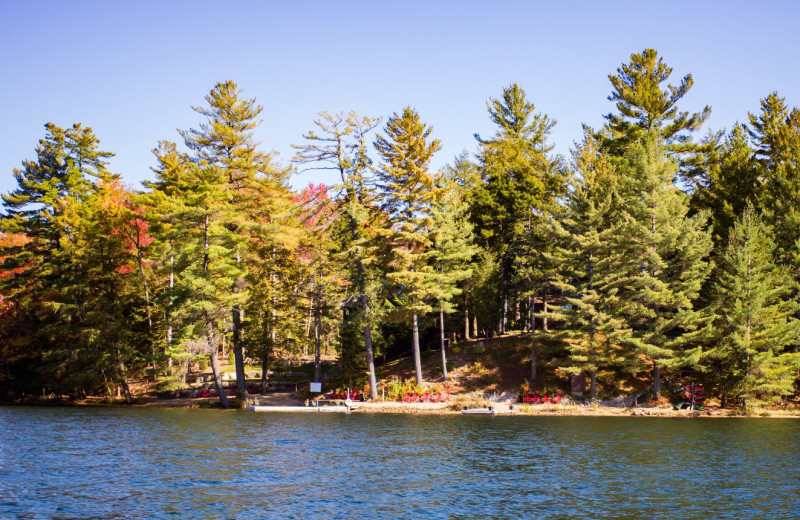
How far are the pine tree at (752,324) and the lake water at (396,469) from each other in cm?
516

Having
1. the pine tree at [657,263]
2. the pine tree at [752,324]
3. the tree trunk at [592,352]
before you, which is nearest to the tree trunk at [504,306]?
the tree trunk at [592,352]

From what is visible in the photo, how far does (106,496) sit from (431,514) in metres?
8.91

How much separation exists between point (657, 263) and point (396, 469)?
26156 mm

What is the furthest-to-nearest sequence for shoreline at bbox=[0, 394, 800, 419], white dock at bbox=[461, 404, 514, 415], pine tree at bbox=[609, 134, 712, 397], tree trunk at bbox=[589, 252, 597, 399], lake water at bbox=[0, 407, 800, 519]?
tree trunk at bbox=[589, 252, 597, 399], pine tree at bbox=[609, 134, 712, 397], white dock at bbox=[461, 404, 514, 415], shoreline at bbox=[0, 394, 800, 419], lake water at bbox=[0, 407, 800, 519]

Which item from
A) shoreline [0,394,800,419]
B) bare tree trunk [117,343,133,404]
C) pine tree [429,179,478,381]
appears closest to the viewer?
shoreline [0,394,800,419]

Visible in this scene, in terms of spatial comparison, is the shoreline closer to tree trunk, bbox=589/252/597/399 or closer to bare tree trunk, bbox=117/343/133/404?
bare tree trunk, bbox=117/343/133/404

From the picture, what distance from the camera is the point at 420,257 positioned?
44.3 metres

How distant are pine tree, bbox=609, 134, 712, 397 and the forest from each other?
182 mm

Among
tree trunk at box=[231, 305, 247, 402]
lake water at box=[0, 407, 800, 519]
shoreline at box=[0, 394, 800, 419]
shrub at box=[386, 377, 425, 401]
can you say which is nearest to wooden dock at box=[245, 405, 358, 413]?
shoreline at box=[0, 394, 800, 419]

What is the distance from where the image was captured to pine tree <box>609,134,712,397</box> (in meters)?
39.5

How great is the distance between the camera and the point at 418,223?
44250 mm

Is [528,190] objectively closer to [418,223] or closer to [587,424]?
[418,223]

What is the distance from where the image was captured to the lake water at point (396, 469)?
53.4ft

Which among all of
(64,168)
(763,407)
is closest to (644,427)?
(763,407)
